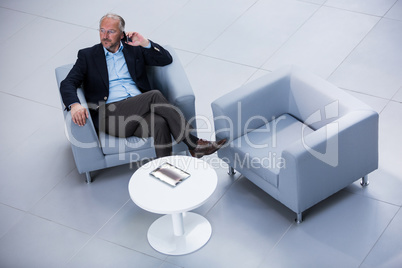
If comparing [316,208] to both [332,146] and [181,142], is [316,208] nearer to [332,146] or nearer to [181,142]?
[332,146]

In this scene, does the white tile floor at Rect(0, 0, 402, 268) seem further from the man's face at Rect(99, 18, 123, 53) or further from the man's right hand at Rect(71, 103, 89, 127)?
the man's face at Rect(99, 18, 123, 53)

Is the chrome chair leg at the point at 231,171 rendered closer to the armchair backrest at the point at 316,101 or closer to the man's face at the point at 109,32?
the armchair backrest at the point at 316,101

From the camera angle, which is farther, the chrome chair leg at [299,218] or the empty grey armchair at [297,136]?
the chrome chair leg at [299,218]

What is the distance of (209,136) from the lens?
5.29 meters

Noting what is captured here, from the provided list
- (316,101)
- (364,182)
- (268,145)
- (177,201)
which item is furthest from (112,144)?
(364,182)

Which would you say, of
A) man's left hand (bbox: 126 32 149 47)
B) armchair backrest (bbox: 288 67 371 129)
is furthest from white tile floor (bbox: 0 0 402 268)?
man's left hand (bbox: 126 32 149 47)

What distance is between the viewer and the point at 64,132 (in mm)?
5449

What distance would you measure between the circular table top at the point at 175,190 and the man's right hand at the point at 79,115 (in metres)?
0.60

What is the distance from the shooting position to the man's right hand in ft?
14.9

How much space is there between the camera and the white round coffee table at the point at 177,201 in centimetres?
401

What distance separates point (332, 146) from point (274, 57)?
198 centimetres

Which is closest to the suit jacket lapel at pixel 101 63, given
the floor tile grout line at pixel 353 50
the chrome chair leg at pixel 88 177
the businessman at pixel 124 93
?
the businessman at pixel 124 93

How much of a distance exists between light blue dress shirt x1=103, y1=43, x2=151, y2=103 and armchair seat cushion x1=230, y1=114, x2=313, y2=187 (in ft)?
2.96

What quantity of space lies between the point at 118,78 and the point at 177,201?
4.43 feet
